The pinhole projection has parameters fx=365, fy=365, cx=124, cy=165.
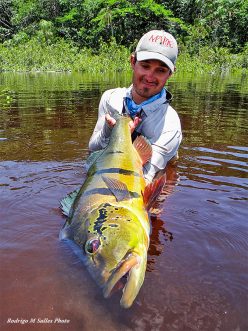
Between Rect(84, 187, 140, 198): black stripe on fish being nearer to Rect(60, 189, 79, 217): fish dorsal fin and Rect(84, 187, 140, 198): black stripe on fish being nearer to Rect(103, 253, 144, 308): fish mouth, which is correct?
Rect(60, 189, 79, 217): fish dorsal fin

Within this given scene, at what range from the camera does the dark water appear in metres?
2.26

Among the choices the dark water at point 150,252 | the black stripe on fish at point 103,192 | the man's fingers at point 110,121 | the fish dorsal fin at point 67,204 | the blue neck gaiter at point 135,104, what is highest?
the blue neck gaiter at point 135,104

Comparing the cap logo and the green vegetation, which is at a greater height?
the green vegetation

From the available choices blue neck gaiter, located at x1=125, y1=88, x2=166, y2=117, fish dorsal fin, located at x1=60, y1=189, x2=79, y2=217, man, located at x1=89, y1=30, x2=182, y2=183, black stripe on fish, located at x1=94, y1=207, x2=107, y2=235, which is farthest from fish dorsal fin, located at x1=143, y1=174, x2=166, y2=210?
blue neck gaiter, located at x1=125, y1=88, x2=166, y2=117

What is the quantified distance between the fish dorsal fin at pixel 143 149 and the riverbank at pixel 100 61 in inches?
1076

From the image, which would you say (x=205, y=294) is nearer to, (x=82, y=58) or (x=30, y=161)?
(x=30, y=161)

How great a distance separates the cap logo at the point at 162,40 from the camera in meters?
3.62

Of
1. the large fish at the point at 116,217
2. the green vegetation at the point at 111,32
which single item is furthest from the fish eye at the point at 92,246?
the green vegetation at the point at 111,32

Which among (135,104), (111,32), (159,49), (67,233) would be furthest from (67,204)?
(111,32)

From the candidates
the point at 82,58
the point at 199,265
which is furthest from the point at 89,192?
the point at 82,58

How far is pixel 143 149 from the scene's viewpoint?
11.3 feet

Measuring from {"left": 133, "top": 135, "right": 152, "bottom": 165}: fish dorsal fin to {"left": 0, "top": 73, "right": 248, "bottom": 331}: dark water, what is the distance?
64cm

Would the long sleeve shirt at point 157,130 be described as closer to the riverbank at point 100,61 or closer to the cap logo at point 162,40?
the cap logo at point 162,40

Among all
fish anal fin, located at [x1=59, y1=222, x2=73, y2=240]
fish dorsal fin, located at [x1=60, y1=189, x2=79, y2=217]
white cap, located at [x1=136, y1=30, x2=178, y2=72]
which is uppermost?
white cap, located at [x1=136, y1=30, x2=178, y2=72]
